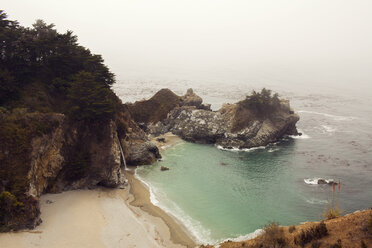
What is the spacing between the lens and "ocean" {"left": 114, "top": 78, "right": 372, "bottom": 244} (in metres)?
40.5

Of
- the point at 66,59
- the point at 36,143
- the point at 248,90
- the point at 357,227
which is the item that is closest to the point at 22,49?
the point at 66,59

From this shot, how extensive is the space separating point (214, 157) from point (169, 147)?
11.7 meters

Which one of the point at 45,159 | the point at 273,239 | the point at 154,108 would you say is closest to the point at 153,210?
the point at 45,159

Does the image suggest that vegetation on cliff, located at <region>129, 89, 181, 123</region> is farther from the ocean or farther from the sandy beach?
the sandy beach

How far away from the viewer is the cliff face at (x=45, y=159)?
A: 32.9 meters

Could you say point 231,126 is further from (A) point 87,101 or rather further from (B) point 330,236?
(B) point 330,236

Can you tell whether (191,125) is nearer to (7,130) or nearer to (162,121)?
(162,121)

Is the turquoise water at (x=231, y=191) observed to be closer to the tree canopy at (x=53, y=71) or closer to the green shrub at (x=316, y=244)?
the green shrub at (x=316, y=244)

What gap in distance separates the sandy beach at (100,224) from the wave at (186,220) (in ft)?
2.54

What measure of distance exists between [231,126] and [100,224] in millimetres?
46945

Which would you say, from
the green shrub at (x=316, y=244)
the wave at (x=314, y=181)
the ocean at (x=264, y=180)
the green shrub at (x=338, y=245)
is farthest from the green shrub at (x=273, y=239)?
the wave at (x=314, y=181)

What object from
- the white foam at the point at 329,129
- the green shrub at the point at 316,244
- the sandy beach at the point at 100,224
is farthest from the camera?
the white foam at the point at 329,129

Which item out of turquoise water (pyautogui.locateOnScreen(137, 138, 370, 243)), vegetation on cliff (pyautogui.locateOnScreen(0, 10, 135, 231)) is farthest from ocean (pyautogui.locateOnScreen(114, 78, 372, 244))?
vegetation on cliff (pyautogui.locateOnScreen(0, 10, 135, 231))

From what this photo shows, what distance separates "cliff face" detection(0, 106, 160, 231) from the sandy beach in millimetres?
1761
